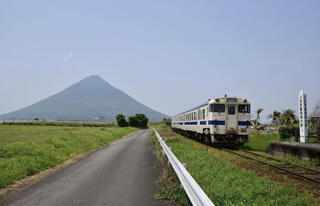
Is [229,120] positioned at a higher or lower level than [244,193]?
higher

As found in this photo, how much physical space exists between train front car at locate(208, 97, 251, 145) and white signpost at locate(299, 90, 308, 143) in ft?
10.7

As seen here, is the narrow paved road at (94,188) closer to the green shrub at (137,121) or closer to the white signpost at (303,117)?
the white signpost at (303,117)

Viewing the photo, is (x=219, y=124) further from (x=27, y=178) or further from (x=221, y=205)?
(x=221, y=205)

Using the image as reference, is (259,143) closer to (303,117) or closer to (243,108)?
(243,108)

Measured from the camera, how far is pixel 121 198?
615cm

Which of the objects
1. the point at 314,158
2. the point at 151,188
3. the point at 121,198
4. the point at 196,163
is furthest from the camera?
the point at 314,158

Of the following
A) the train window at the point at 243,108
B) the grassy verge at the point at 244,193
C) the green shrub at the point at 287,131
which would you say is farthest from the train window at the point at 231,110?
the grassy verge at the point at 244,193

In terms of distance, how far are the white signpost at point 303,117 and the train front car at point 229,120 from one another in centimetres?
327

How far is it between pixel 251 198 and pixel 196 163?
15.3 ft

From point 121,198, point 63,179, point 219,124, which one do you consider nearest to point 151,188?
point 121,198

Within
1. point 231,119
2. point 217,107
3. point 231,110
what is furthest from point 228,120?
point 217,107

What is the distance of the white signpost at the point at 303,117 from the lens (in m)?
17.4

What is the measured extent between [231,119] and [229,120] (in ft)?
0.54

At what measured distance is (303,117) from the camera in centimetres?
1778
